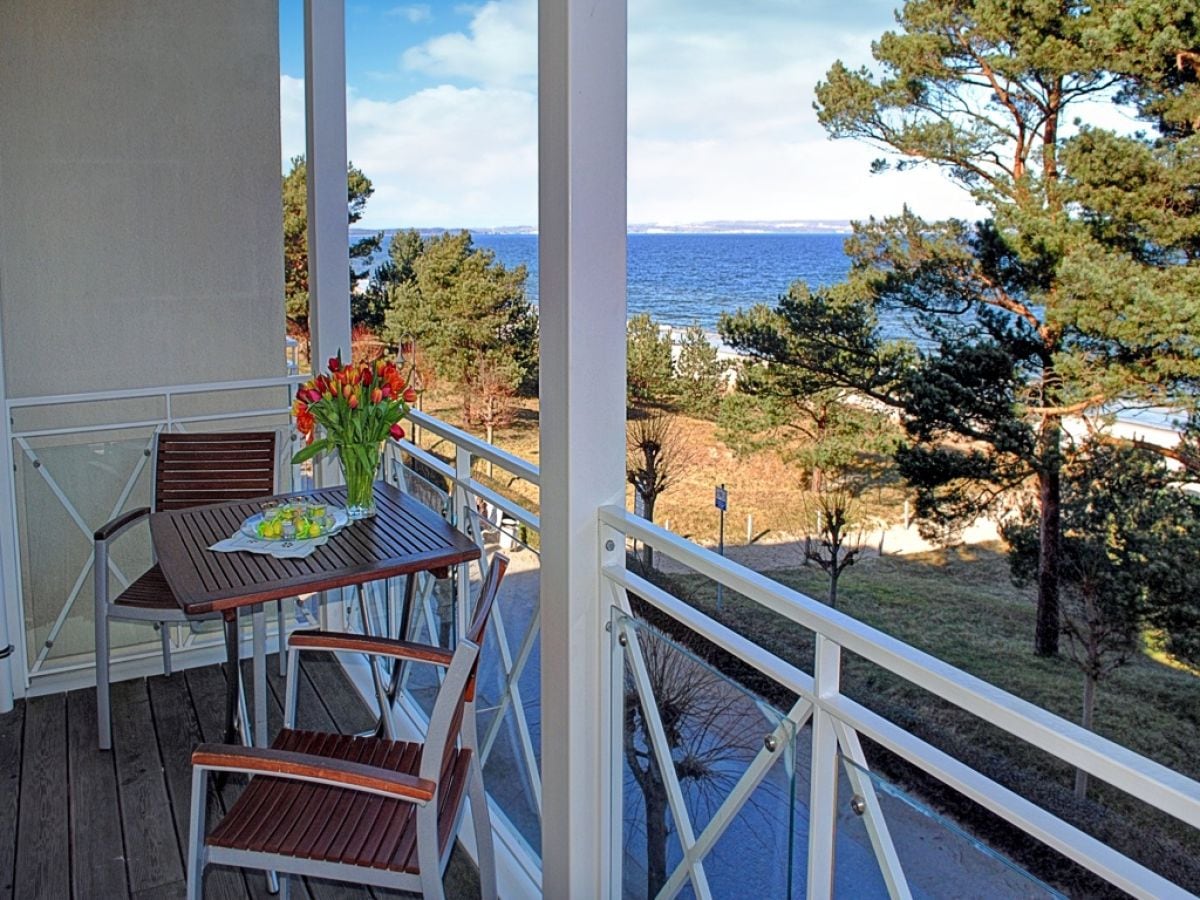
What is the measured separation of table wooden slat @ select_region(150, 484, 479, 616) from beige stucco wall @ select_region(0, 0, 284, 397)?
41.1 inches

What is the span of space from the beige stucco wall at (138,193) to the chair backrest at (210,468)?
16.7 inches

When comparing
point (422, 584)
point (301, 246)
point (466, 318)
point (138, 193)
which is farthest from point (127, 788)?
point (466, 318)

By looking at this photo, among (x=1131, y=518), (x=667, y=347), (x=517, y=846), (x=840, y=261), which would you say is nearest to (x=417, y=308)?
(x=667, y=347)

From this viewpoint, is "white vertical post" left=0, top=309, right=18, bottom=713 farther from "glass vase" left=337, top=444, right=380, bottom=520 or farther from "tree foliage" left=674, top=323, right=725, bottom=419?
"tree foliage" left=674, top=323, right=725, bottom=419

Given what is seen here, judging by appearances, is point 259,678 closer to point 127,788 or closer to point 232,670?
point 232,670

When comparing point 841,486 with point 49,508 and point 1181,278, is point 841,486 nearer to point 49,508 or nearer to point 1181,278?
point 1181,278

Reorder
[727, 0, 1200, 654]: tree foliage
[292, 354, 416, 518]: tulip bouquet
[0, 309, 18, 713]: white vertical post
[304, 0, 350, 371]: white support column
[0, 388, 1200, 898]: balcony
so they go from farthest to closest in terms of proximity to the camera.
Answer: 1. [727, 0, 1200, 654]: tree foliage
2. [0, 309, 18, 713]: white vertical post
3. [304, 0, 350, 371]: white support column
4. [292, 354, 416, 518]: tulip bouquet
5. [0, 388, 1200, 898]: balcony

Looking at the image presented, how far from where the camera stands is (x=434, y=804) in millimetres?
1394

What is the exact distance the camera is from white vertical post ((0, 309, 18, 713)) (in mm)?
2951

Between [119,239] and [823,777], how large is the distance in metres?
2.98

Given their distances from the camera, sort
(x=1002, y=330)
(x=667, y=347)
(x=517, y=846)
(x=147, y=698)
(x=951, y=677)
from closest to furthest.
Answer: (x=951, y=677) → (x=517, y=846) → (x=147, y=698) → (x=1002, y=330) → (x=667, y=347)

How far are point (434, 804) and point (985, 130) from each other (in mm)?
9333

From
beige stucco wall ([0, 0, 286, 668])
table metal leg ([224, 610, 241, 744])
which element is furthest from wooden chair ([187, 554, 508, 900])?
beige stucco wall ([0, 0, 286, 668])

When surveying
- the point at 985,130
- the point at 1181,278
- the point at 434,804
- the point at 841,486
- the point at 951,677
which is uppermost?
the point at 985,130
